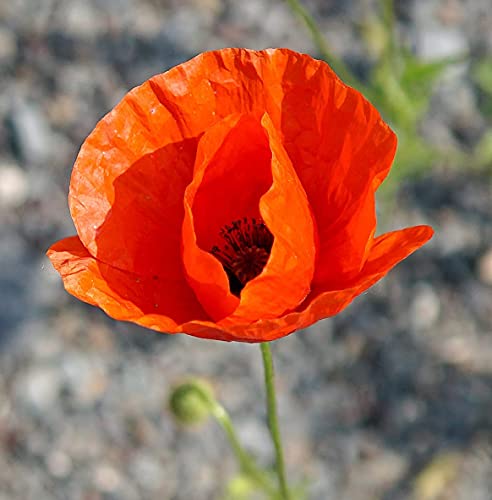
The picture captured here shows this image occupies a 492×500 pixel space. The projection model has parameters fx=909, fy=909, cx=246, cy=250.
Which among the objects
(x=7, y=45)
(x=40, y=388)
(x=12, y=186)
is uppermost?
(x=7, y=45)

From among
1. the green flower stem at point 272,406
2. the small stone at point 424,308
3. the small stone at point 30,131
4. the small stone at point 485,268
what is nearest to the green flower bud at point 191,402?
the green flower stem at point 272,406

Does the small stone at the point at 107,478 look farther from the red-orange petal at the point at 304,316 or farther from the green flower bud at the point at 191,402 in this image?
the red-orange petal at the point at 304,316

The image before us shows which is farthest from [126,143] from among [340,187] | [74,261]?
[340,187]

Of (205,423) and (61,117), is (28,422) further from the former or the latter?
(61,117)

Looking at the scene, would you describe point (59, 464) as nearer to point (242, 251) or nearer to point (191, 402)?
point (191, 402)

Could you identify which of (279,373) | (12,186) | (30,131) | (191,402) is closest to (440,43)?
(279,373)

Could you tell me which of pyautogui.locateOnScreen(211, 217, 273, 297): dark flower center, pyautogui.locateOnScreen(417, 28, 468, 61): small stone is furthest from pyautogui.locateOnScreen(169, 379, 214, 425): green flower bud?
pyautogui.locateOnScreen(417, 28, 468, 61): small stone
